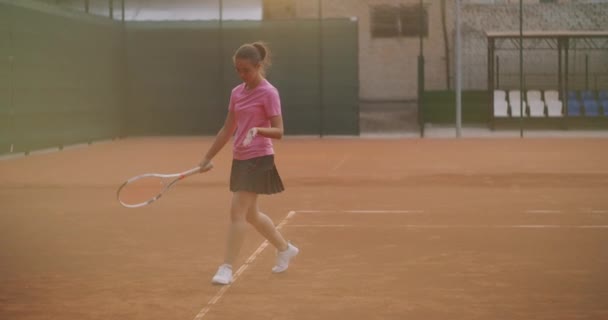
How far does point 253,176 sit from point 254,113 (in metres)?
0.43

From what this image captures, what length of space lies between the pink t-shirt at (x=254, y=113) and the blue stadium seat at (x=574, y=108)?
25285 mm

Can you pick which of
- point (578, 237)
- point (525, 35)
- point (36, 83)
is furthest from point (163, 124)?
point (578, 237)

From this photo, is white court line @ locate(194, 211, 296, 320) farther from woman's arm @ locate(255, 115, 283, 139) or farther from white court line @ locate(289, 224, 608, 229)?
woman's arm @ locate(255, 115, 283, 139)

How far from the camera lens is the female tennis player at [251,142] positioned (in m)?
6.81

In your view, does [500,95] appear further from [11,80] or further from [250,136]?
[250,136]

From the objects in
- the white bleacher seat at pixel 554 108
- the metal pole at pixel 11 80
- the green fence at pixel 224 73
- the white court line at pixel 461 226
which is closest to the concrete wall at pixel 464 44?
the white bleacher seat at pixel 554 108

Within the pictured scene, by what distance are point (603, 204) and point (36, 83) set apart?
13.9 m

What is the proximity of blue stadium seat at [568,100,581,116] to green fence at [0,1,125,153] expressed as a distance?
13.5 meters

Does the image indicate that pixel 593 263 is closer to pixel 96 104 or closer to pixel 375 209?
pixel 375 209

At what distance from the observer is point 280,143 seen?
26.0 meters

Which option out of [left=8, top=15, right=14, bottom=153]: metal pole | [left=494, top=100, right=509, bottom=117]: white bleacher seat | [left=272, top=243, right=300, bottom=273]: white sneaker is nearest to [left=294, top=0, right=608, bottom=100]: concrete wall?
[left=494, top=100, right=509, bottom=117]: white bleacher seat

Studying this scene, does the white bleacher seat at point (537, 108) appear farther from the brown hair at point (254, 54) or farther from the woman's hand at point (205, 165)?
the woman's hand at point (205, 165)

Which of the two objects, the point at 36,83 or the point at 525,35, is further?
the point at 525,35

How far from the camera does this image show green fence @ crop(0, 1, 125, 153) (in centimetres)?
2078
